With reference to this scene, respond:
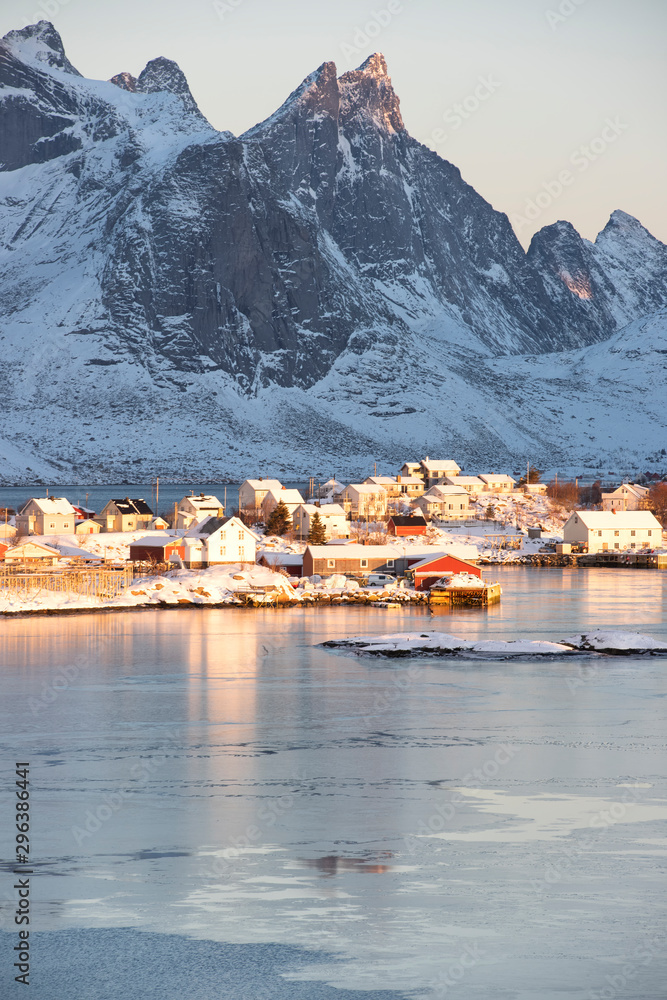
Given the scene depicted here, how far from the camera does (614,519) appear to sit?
293 feet

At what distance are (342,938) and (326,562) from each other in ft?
161

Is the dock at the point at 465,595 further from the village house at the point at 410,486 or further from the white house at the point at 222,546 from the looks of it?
the village house at the point at 410,486

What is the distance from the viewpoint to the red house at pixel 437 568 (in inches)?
2435

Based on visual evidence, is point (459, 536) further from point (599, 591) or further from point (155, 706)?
point (155, 706)

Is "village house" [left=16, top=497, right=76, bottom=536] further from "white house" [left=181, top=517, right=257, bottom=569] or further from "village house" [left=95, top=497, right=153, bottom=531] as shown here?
"white house" [left=181, top=517, right=257, bottom=569]

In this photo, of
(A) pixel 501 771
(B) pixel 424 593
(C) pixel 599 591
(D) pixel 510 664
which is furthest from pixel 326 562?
(A) pixel 501 771

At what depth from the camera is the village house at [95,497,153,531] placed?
8994 centimetres

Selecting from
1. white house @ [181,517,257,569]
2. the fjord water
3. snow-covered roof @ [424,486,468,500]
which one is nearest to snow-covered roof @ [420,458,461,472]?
snow-covered roof @ [424,486,468,500]

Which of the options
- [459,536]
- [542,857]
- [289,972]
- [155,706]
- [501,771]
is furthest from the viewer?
[459,536]

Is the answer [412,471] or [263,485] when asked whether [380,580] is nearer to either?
[263,485]

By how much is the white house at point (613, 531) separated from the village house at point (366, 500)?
2164 cm

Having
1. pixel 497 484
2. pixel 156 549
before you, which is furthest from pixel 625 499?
pixel 156 549

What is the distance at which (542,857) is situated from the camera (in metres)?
19.0

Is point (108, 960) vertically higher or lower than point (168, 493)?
lower
